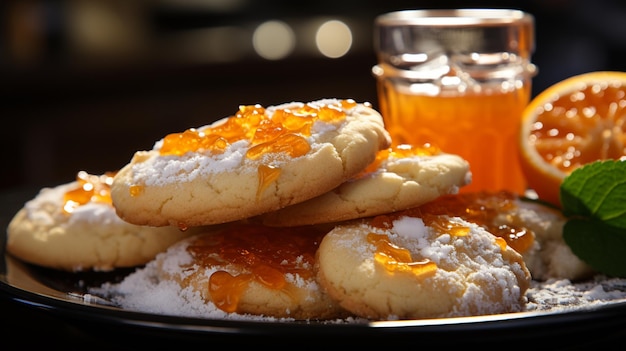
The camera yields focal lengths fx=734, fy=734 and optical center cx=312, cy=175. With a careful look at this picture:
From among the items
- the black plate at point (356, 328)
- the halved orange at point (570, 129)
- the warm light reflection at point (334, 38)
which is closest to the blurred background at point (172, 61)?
the warm light reflection at point (334, 38)

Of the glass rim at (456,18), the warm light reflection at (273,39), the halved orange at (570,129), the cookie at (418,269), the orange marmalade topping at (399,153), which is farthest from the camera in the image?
the warm light reflection at (273,39)

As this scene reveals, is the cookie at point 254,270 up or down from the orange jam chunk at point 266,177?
down

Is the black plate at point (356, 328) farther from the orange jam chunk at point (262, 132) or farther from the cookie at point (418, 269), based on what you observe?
the orange jam chunk at point (262, 132)

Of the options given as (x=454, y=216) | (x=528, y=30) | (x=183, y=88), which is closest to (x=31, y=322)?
(x=454, y=216)

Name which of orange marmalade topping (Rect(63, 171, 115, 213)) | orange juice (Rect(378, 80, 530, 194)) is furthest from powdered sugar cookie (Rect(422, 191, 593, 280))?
orange marmalade topping (Rect(63, 171, 115, 213))

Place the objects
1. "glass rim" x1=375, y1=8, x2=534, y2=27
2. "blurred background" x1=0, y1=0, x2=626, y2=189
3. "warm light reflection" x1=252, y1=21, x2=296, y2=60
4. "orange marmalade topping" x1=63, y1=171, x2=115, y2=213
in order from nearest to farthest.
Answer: "orange marmalade topping" x1=63, y1=171, x2=115, y2=213 < "glass rim" x1=375, y1=8, x2=534, y2=27 < "blurred background" x1=0, y1=0, x2=626, y2=189 < "warm light reflection" x1=252, y1=21, x2=296, y2=60

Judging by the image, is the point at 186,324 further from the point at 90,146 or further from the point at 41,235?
the point at 90,146

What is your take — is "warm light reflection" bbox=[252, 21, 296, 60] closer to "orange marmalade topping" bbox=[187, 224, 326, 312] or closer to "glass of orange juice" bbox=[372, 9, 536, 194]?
"glass of orange juice" bbox=[372, 9, 536, 194]
